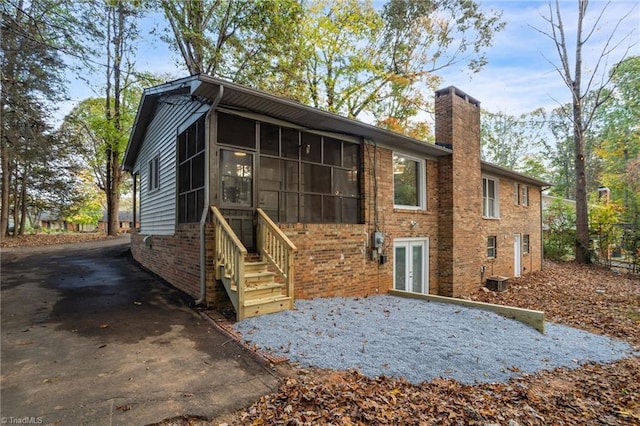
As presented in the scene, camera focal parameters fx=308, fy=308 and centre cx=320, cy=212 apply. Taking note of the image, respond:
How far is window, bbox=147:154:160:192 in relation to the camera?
9089mm

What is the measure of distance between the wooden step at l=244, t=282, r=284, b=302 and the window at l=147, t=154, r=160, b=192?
18.0 feet

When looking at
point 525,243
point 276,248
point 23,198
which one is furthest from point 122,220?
point 525,243

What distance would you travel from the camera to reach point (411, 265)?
373 inches

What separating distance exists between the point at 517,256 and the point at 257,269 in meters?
13.8

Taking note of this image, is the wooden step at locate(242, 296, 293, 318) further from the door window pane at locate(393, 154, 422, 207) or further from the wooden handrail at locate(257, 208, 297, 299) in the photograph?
the door window pane at locate(393, 154, 422, 207)

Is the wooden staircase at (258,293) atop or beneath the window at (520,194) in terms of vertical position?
beneath

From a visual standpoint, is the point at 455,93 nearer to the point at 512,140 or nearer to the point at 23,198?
the point at 23,198

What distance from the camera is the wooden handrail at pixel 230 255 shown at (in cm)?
482

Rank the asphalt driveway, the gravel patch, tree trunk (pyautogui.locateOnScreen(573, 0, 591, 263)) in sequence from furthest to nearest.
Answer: tree trunk (pyautogui.locateOnScreen(573, 0, 591, 263)) < the gravel patch < the asphalt driveway

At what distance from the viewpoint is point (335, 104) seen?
18766 millimetres

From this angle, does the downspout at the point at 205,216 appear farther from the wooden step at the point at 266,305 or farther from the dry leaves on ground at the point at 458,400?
the dry leaves on ground at the point at 458,400

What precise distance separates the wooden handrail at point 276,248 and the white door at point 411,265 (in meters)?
4.26

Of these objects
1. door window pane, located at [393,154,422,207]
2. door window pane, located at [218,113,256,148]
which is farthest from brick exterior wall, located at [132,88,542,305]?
door window pane, located at [218,113,256,148]

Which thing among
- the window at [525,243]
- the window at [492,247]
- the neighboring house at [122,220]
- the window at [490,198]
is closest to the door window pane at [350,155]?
the window at [490,198]
